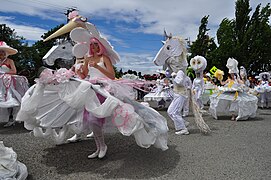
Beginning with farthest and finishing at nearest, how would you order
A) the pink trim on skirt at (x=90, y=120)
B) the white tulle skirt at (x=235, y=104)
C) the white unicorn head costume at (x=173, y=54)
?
the white tulle skirt at (x=235, y=104) < the white unicorn head costume at (x=173, y=54) < the pink trim on skirt at (x=90, y=120)

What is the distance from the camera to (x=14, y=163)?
10.4 ft

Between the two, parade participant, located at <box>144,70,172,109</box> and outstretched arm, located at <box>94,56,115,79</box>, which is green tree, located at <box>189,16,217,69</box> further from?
outstretched arm, located at <box>94,56,115,79</box>

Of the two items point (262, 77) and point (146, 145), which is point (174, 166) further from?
point (262, 77)

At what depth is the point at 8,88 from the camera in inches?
266

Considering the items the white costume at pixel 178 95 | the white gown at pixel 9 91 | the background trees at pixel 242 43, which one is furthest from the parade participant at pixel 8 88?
the background trees at pixel 242 43

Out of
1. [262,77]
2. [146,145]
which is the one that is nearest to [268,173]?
[146,145]

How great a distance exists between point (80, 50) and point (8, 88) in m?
3.25

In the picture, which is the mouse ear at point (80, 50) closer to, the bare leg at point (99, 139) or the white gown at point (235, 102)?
the bare leg at point (99, 139)

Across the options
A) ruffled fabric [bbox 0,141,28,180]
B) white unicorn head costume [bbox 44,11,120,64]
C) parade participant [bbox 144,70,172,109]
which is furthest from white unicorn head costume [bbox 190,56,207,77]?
ruffled fabric [bbox 0,141,28,180]

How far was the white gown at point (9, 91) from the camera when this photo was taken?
6.57m

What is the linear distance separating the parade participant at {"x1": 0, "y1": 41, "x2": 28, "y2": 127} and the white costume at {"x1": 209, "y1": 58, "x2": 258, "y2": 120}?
5.81 metres

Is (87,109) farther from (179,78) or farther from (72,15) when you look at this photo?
(179,78)

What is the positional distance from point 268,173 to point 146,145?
1720 millimetres

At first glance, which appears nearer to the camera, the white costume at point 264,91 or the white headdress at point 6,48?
the white headdress at point 6,48
